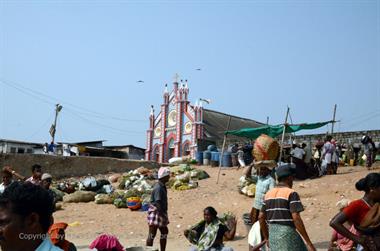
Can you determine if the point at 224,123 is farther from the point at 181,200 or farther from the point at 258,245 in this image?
the point at 258,245

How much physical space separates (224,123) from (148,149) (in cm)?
644

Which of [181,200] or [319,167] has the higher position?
[319,167]

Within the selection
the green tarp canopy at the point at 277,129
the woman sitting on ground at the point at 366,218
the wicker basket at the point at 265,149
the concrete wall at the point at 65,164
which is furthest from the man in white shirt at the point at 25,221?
the concrete wall at the point at 65,164

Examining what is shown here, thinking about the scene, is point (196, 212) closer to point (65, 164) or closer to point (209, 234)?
point (209, 234)

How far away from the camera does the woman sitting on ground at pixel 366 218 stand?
3654 millimetres

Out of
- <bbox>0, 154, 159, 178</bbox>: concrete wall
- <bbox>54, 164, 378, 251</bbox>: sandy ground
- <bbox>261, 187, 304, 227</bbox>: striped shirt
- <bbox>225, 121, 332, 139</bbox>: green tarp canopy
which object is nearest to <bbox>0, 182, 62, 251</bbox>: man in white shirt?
<bbox>261, 187, 304, 227</bbox>: striped shirt

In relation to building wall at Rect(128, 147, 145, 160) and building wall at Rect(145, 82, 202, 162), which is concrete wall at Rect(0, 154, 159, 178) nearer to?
building wall at Rect(145, 82, 202, 162)

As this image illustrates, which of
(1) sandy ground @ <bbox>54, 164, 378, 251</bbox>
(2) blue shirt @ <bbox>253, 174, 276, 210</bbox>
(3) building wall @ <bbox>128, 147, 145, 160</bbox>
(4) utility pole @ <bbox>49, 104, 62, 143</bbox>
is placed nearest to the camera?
(2) blue shirt @ <bbox>253, 174, 276, 210</bbox>

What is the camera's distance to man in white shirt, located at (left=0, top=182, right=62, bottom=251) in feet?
6.91

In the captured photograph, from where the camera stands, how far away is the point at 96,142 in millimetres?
40375

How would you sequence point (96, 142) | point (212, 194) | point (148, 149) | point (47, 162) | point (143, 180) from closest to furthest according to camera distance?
1. point (212, 194)
2. point (143, 180)
3. point (47, 162)
4. point (148, 149)
5. point (96, 142)

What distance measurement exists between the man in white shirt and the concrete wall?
697 inches

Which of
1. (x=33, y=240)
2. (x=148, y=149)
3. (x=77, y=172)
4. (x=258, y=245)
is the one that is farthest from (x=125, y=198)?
(x=148, y=149)

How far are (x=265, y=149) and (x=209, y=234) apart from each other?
253 cm
